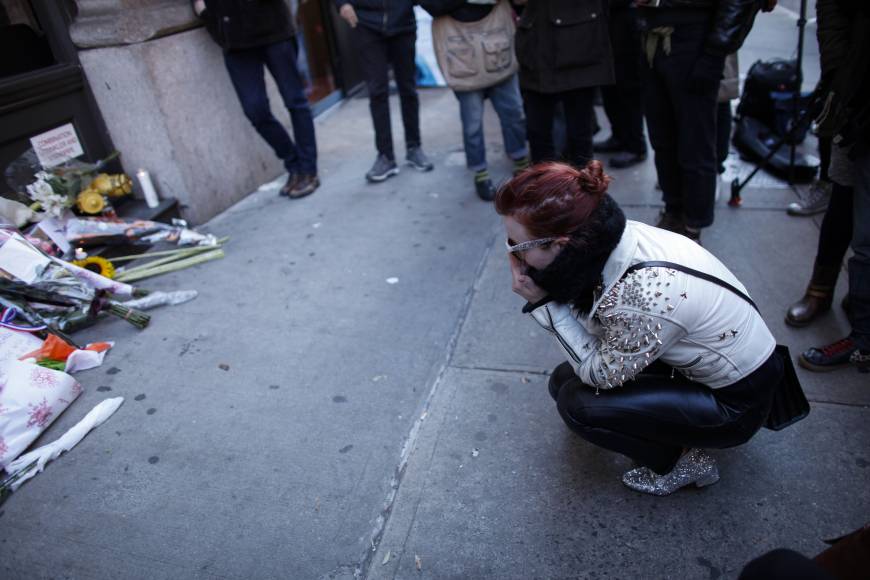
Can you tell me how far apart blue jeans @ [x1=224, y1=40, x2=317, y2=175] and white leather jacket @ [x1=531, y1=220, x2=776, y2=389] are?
337 cm

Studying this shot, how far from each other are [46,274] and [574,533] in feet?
9.24

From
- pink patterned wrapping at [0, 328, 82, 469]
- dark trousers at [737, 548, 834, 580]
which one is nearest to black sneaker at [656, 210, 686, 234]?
dark trousers at [737, 548, 834, 580]

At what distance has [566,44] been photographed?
351cm

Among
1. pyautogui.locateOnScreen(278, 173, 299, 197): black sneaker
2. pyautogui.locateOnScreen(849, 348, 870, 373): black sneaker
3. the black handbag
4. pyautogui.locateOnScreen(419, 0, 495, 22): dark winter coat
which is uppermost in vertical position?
the black handbag

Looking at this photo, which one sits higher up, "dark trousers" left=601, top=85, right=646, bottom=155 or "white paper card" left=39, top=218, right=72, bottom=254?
"white paper card" left=39, top=218, right=72, bottom=254

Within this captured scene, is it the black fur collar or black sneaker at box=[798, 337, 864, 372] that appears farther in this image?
black sneaker at box=[798, 337, 864, 372]

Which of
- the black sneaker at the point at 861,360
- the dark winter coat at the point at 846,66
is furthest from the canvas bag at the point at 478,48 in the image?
the black sneaker at the point at 861,360

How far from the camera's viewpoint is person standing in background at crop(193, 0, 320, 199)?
13.1ft

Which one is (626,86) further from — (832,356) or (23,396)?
(23,396)

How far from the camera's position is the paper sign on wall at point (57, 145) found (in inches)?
142

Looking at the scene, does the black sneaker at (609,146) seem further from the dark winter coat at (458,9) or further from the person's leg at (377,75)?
the person's leg at (377,75)

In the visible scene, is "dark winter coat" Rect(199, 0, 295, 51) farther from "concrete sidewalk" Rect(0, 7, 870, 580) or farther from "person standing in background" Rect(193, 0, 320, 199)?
"concrete sidewalk" Rect(0, 7, 870, 580)

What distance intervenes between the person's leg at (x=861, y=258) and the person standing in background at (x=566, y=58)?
1647 mm

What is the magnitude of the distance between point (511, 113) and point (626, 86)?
952mm
